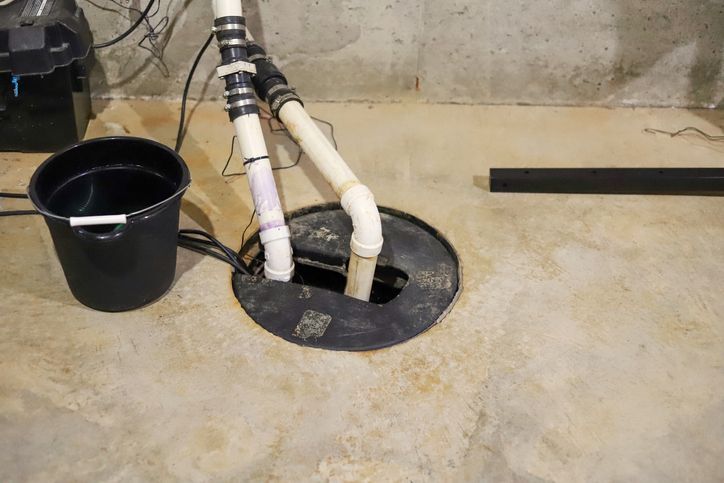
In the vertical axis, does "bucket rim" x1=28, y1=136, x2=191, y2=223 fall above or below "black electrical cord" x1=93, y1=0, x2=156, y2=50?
below

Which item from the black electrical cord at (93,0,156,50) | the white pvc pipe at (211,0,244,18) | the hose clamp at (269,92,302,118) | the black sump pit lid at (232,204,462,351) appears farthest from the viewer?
the black electrical cord at (93,0,156,50)

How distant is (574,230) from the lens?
1770mm

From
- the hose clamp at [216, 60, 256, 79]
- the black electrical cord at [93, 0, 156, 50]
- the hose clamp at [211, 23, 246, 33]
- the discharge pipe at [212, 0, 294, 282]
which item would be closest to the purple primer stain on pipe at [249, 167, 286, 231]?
the discharge pipe at [212, 0, 294, 282]

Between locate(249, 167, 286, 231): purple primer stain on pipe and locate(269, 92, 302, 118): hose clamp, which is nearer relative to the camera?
locate(249, 167, 286, 231): purple primer stain on pipe

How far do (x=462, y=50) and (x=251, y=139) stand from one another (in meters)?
0.95

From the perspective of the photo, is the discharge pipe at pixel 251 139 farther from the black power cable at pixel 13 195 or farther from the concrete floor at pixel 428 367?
the black power cable at pixel 13 195

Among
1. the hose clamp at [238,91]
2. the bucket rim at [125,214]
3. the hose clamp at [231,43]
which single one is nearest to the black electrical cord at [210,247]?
the bucket rim at [125,214]

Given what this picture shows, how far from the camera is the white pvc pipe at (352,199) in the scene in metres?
1.49

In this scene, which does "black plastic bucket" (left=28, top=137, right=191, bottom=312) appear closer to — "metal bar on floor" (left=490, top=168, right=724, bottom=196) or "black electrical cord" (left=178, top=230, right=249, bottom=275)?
"black electrical cord" (left=178, top=230, right=249, bottom=275)

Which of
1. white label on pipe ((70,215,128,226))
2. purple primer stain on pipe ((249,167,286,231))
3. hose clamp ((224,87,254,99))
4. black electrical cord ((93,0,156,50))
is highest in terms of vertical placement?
black electrical cord ((93,0,156,50))

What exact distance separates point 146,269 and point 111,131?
857mm

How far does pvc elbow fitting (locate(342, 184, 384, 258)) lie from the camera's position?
4.85ft

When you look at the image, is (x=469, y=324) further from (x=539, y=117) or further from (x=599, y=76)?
(x=599, y=76)

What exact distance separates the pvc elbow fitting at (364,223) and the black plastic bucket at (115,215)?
0.38 meters
